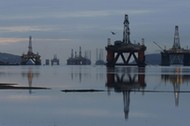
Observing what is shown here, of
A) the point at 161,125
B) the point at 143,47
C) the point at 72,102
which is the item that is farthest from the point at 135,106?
the point at 143,47

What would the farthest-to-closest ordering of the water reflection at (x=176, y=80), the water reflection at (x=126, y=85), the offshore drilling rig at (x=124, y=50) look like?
the offshore drilling rig at (x=124, y=50)
the water reflection at (x=176, y=80)
the water reflection at (x=126, y=85)

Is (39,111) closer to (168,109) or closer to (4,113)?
(4,113)

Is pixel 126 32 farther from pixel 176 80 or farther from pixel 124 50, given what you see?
pixel 176 80

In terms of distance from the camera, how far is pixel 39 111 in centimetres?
2477

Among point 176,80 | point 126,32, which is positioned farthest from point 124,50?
point 176,80

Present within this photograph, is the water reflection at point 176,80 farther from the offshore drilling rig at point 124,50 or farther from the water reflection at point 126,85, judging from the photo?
the offshore drilling rig at point 124,50

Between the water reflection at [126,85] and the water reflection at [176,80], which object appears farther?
the water reflection at [176,80]

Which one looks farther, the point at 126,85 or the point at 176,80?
the point at 176,80

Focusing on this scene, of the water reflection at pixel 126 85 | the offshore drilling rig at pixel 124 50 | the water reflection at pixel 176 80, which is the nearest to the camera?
the water reflection at pixel 126 85

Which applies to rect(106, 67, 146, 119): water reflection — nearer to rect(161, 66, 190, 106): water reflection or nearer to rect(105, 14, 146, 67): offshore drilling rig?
rect(161, 66, 190, 106): water reflection

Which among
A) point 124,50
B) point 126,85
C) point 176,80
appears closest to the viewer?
point 126,85

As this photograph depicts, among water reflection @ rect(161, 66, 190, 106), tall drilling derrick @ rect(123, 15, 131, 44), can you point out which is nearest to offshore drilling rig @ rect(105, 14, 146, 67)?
tall drilling derrick @ rect(123, 15, 131, 44)

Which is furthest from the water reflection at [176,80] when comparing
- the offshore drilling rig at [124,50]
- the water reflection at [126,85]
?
the offshore drilling rig at [124,50]

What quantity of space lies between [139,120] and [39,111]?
5.87 meters
